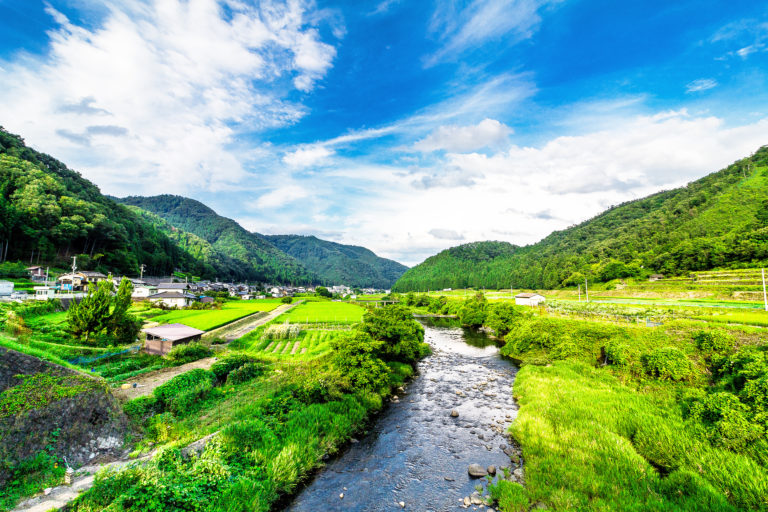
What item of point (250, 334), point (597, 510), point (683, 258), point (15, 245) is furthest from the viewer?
point (683, 258)

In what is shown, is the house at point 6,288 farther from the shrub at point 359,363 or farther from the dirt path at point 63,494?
the shrub at point 359,363

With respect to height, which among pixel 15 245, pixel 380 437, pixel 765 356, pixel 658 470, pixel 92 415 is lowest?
pixel 380 437

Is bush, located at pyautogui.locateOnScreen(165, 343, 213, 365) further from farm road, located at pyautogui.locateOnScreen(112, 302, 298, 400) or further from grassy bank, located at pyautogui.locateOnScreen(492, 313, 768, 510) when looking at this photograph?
grassy bank, located at pyautogui.locateOnScreen(492, 313, 768, 510)

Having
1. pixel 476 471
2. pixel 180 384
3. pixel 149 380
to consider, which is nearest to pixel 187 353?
pixel 149 380

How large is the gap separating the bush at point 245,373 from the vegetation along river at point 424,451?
10.0 meters

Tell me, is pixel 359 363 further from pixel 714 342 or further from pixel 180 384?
pixel 714 342

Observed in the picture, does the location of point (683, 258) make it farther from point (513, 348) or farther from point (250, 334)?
point (250, 334)

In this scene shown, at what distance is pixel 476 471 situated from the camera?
42.7 feet

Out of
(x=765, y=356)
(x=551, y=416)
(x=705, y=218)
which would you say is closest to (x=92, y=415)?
(x=551, y=416)

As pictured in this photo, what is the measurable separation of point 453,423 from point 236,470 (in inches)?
475

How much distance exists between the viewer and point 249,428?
13.5 meters

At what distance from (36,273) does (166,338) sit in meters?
56.8

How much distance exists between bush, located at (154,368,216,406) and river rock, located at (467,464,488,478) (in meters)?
15.5

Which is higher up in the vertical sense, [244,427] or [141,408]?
[141,408]
